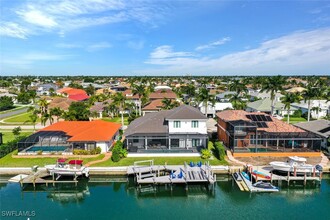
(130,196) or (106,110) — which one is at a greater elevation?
(106,110)

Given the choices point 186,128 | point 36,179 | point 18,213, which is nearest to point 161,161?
point 186,128

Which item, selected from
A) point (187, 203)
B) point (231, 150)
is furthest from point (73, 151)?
point (231, 150)

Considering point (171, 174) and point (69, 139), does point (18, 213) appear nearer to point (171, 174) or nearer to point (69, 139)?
point (69, 139)

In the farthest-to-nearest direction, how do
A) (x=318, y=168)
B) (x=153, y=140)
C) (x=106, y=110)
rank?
(x=106, y=110), (x=153, y=140), (x=318, y=168)

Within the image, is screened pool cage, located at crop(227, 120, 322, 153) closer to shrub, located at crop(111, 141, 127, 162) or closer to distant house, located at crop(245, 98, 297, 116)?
shrub, located at crop(111, 141, 127, 162)

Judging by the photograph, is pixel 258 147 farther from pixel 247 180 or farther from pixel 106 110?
pixel 106 110

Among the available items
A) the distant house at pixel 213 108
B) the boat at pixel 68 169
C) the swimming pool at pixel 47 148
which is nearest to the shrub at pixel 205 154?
the boat at pixel 68 169
